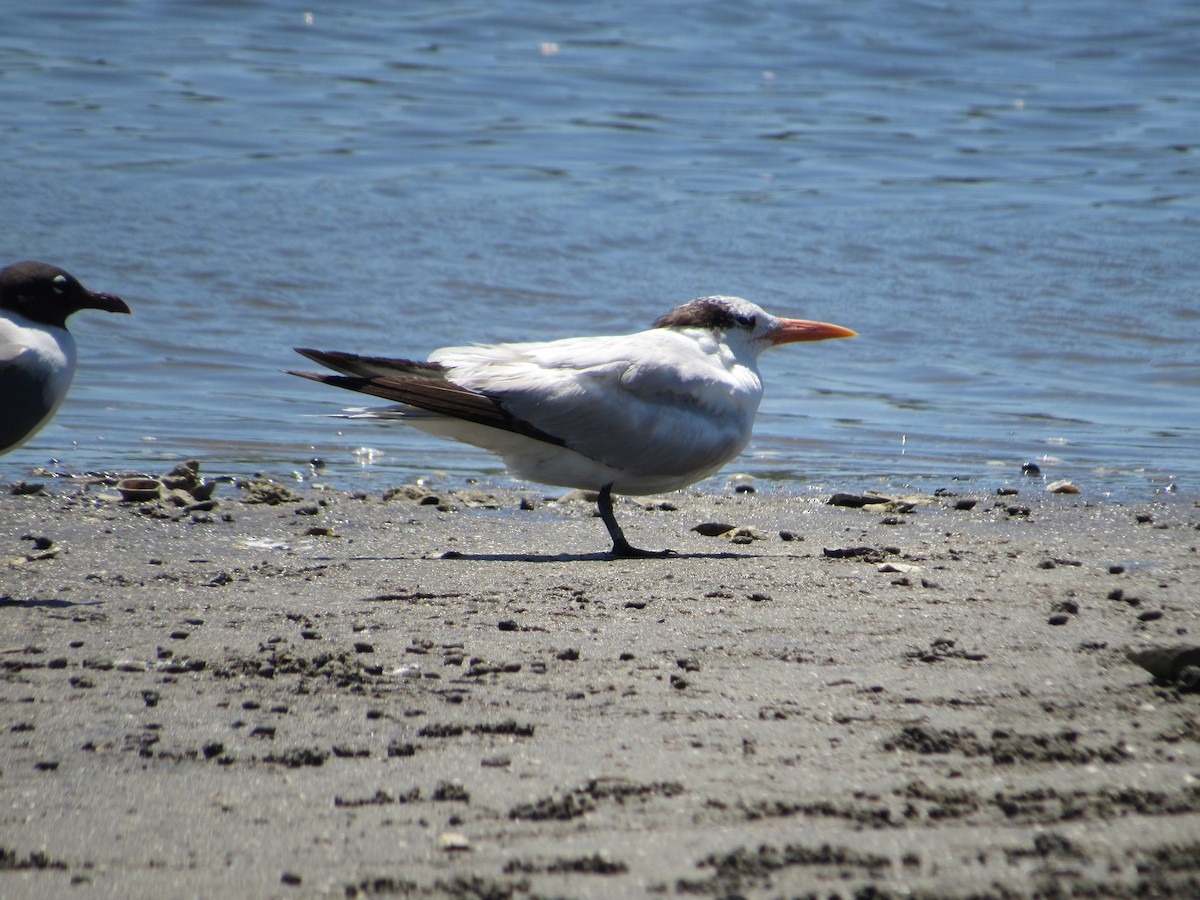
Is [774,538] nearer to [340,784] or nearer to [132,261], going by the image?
[340,784]

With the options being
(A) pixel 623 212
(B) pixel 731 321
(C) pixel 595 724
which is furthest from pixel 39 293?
(A) pixel 623 212

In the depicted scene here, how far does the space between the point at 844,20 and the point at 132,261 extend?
574 inches

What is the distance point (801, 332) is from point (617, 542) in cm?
162

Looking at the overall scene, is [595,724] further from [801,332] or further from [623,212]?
[623,212]

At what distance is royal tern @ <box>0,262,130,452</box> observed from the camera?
4.43 m

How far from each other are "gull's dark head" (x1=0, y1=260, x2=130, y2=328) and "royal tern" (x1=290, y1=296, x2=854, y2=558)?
0.82m

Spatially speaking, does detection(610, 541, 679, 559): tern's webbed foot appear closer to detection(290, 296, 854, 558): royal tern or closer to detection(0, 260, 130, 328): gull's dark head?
detection(290, 296, 854, 558): royal tern

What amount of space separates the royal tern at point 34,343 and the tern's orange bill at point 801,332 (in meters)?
2.72

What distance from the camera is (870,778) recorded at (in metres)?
2.43

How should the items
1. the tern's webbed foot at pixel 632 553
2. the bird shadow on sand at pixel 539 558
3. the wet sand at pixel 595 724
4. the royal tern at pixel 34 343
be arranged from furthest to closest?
the tern's webbed foot at pixel 632 553
the bird shadow on sand at pixel 539 558
the royal tern at pixel 34 343
the wet sand at pixel 595 724

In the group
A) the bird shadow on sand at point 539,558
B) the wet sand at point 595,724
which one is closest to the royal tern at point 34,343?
the wet sand at point 595,724

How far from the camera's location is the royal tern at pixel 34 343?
14.5 ft

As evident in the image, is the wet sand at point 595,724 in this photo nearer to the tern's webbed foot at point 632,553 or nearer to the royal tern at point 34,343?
the tern's webbed foot at point 632,553

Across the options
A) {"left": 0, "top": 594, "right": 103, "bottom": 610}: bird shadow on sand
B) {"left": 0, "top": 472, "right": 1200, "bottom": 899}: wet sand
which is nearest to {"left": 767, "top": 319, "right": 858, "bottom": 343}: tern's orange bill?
{"left": 0, "top": 472, "right": 1200, "bottom": 899}: wet sand
